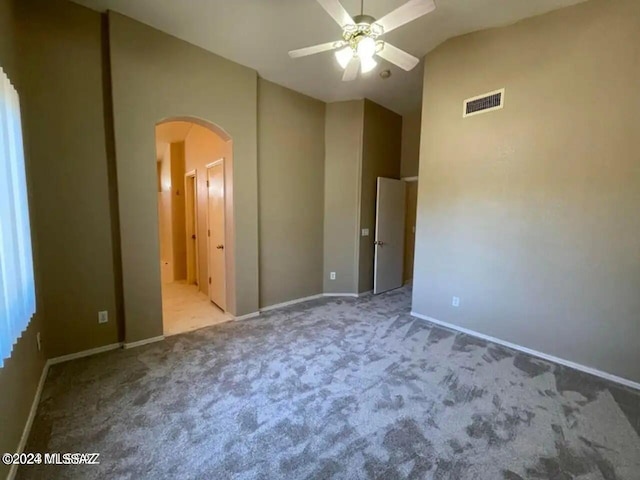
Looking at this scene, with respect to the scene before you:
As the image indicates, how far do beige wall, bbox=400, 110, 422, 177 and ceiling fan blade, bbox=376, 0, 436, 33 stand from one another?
3.70 metres

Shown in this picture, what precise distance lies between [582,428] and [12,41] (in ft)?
16.1

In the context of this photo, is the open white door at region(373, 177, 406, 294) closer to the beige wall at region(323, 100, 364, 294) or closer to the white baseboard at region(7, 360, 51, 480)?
the beige wall at region(323, 100, 364, 294)

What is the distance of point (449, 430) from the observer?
191 cm

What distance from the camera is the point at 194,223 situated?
5848 millimetres

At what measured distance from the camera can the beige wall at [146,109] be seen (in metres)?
2.83

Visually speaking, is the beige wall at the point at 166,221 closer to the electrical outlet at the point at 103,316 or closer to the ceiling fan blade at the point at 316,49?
the electrical outlet at the point at 103,316

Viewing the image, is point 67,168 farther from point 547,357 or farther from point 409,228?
point 409,228

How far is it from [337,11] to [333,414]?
2.76 metres

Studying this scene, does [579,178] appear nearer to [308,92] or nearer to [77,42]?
[308,92]

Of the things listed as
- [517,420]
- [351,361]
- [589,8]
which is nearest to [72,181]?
[351,361]

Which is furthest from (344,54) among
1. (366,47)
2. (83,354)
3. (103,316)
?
(83,354)

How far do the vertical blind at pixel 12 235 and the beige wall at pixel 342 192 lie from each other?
3654mm

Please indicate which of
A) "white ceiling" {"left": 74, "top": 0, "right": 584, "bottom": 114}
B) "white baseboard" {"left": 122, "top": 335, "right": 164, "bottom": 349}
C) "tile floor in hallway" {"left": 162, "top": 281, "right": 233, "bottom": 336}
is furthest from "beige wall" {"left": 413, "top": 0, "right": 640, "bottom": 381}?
"white baseboard" {"left": 122, "top": 335, "right": 164, "bottom": 349}

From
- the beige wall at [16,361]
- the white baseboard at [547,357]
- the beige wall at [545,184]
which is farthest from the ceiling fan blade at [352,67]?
the white baseboard at [547,357]
